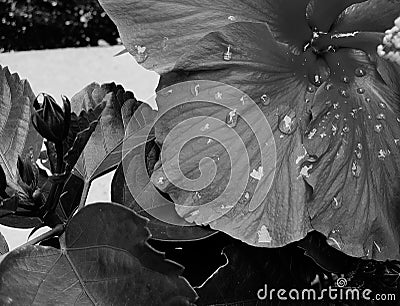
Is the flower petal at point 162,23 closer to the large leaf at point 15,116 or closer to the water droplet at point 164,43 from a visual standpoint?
the water droplet at point 164,43

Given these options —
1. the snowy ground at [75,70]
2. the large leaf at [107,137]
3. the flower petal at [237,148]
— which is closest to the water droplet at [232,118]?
the flower petal at [237,148]

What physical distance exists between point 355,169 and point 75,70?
1.21m

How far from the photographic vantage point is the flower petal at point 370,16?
44cm

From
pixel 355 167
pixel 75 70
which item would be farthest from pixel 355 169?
pixel 75 70

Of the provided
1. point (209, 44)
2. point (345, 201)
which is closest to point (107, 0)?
point (209, 44)

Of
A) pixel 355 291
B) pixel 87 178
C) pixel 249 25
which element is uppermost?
pixel 249 25

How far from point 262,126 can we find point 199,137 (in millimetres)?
39

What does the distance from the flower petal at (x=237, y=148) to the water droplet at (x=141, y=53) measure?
18 millimetres

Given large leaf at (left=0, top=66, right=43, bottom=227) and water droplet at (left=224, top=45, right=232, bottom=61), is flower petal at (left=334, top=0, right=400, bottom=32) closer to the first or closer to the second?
water droplet at (left=224, top=45, right=232, bottom=61)

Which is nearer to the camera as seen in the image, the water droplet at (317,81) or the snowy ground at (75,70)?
the water droplet at (317,81)

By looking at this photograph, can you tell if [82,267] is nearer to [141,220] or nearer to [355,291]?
[141,220]

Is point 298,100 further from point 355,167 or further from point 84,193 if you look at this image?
point 84,193

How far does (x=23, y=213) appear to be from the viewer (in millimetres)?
470

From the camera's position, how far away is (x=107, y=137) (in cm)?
53
